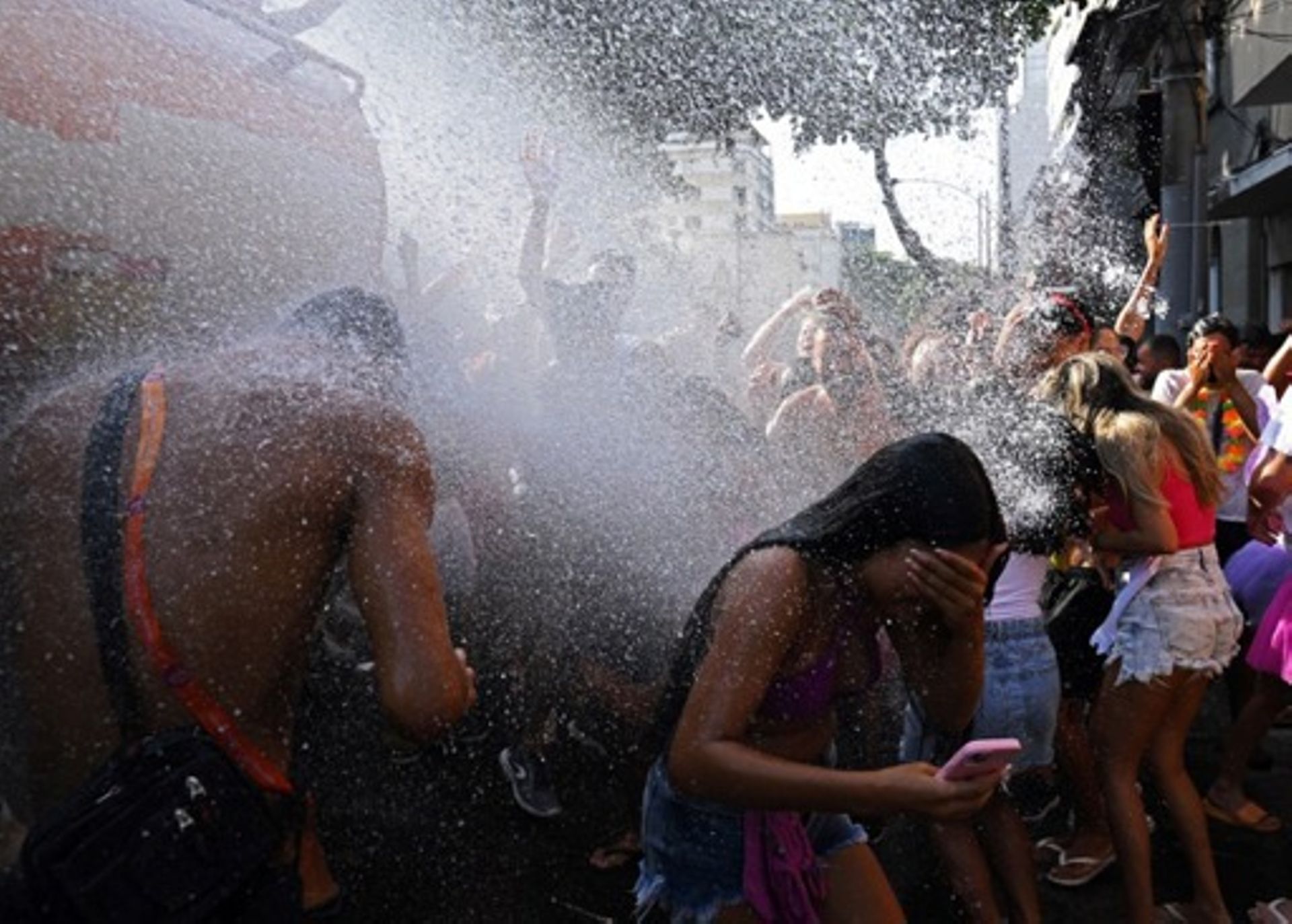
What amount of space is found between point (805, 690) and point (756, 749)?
18 centimetres

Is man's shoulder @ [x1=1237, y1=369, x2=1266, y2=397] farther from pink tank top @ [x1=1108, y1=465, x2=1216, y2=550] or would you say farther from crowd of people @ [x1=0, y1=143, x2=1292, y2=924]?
pink tank top @ [x1=1108, y1=465, x2=1216, y2=550]

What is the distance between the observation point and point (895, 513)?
7.50 feet

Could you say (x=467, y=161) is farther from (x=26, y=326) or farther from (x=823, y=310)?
(x=26, y=326)

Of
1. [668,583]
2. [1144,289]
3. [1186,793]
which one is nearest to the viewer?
[1186,793]

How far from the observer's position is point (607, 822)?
4.64 metres

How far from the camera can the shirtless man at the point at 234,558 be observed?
78.9 inches

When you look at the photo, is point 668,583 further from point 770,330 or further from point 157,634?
point 157,634

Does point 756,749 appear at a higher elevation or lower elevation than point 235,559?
lower

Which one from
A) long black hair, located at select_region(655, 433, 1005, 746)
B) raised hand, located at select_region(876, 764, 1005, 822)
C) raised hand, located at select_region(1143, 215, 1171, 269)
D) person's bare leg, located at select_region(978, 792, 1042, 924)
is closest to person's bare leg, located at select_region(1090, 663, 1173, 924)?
person's bare leg, located at select_region(978, 792, 1042, 924)

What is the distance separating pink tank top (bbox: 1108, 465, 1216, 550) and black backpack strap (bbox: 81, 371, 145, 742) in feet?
9.00

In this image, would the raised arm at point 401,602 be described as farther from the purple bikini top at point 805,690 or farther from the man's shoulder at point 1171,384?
the man's shoulder at point 1171,384

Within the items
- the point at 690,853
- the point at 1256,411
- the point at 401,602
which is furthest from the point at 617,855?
the point at 1256,411

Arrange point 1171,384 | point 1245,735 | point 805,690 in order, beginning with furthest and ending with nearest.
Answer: point 1171,384, point 1245,735, point 805,690

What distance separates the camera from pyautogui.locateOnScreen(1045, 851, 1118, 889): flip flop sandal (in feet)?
13.5
